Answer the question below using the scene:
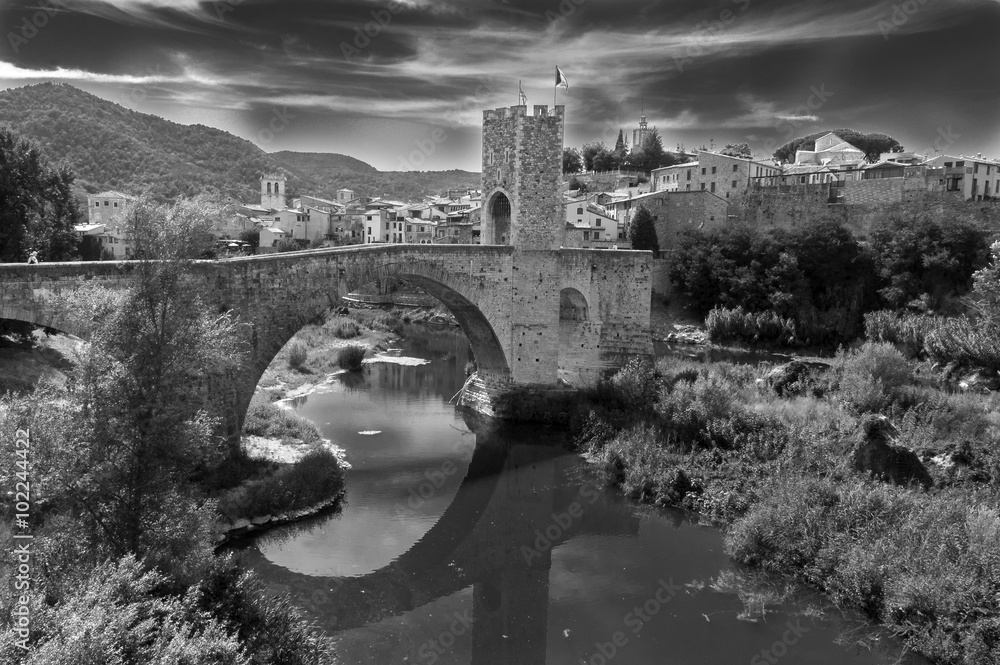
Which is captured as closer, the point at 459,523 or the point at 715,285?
the point at 459,523

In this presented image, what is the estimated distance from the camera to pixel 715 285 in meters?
35.1

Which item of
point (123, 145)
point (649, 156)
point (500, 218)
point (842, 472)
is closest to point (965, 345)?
point (842, 472)

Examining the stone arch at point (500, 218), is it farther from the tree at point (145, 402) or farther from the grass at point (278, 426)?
the tree at point (145, 402)

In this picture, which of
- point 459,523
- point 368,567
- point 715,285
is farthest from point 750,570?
point 715,285

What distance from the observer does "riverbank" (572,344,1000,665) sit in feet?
32.8

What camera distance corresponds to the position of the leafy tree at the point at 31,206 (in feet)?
66.3

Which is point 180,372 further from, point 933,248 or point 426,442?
point 933,248

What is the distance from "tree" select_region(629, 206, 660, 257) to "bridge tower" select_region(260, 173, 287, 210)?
39.4 metres

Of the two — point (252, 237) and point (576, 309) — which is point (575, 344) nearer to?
point (576, 309)

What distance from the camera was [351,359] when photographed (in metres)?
27.2

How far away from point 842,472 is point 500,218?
38.7 ft

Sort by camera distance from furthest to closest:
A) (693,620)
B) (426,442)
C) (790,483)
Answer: (426,442)
(790,483)
(693,620)

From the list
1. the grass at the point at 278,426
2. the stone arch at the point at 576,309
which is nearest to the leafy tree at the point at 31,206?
the grass at the point at 278,426

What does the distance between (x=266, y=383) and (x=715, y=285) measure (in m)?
22.8
